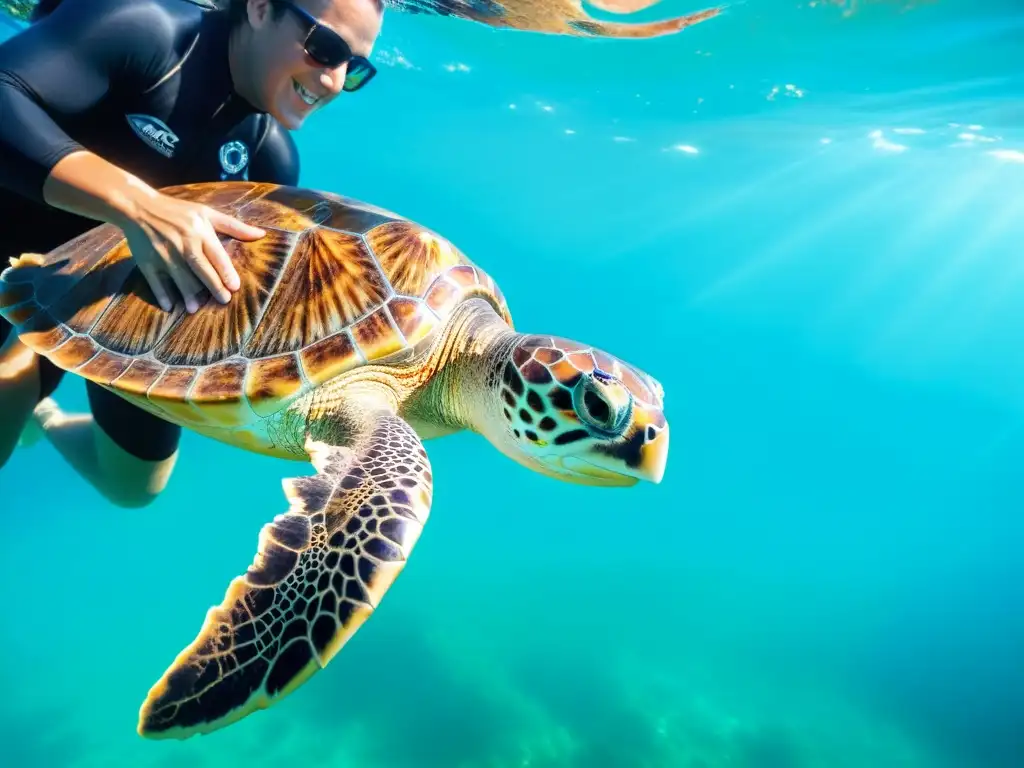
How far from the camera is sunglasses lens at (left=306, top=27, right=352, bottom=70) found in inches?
60.0

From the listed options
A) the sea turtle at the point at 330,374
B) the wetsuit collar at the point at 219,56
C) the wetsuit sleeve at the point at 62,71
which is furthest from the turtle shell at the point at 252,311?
the wetsuit sleeve at the point at 62,71

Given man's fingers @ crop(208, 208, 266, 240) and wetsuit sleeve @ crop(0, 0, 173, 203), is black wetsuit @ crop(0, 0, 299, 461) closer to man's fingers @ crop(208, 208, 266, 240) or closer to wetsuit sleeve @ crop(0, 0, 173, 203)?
wetsuit sleeve @ crop(0, 0, 173, 203)

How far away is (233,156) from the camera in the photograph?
1981mm

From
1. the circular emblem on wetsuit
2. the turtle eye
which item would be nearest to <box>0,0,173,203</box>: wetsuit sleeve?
the circular emblem on wetsuit

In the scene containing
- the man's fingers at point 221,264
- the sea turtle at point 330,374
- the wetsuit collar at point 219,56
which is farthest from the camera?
the wetsuit collar at point 219,56

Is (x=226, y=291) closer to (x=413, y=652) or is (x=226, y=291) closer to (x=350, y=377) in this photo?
(x=350, y=377)

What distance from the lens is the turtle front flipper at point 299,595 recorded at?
101cm

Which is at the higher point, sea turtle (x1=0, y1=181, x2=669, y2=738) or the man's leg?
sea turtle (x1=0, y1=181, x2=669, y2=738)

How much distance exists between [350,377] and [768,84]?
10.4 meters

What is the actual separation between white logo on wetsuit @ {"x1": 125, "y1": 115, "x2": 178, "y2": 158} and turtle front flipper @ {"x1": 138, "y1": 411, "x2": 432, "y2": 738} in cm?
120

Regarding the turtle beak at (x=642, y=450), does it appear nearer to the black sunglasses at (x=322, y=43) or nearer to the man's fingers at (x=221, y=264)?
the man's fingers at (x=221, y=264)

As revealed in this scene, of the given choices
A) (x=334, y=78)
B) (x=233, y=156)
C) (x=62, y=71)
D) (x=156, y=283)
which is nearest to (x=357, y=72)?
(x=334, y=78)

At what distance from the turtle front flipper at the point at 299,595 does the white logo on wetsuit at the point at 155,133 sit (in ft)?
3.93

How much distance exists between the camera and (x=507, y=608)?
18.6ft
